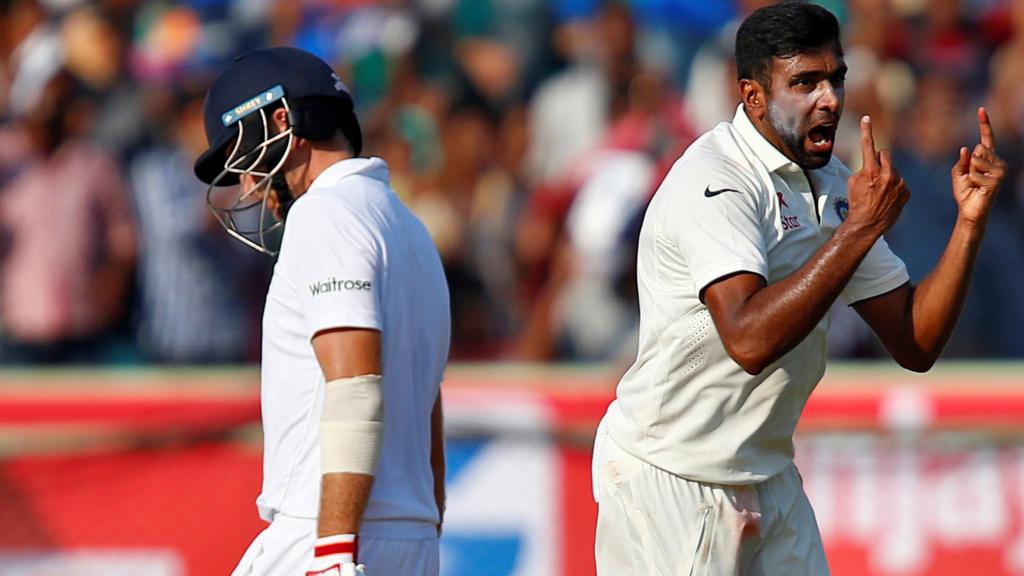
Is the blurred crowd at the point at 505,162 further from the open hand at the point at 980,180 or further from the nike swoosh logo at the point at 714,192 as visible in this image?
the nike swoosh logo at the point at 714,192

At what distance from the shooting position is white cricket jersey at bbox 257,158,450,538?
12.9 ft

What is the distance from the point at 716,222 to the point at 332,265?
95cm

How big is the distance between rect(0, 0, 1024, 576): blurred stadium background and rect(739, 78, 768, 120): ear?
3.36 m

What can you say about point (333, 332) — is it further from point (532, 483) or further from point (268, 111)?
point (532, 483)

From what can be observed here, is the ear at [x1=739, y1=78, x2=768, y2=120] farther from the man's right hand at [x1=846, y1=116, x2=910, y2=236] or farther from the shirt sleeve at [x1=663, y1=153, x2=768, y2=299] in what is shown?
the man's right hand at [x1=846, y1=116, x2=910, y2=236]

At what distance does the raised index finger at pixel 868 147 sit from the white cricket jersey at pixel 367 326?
112 cm

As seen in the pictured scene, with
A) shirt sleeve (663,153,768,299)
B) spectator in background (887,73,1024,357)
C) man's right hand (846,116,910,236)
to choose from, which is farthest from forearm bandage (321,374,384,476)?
spectator in background (887,73,1024,357)

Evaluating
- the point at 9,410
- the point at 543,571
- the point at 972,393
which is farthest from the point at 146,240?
the point at 972,393

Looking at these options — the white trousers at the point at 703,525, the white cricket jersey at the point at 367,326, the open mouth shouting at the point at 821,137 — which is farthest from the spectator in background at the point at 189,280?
the open mouth shouting at the point at 821,137

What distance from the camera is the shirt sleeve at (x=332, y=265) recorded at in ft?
12.6

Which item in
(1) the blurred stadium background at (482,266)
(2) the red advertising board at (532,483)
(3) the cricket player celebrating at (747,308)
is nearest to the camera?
(3) the cricket player celebrating at (747,308)

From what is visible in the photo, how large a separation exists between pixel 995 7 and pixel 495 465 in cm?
471

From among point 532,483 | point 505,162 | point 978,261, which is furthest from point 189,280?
point 978,261

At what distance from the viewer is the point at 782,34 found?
13.7 ft
